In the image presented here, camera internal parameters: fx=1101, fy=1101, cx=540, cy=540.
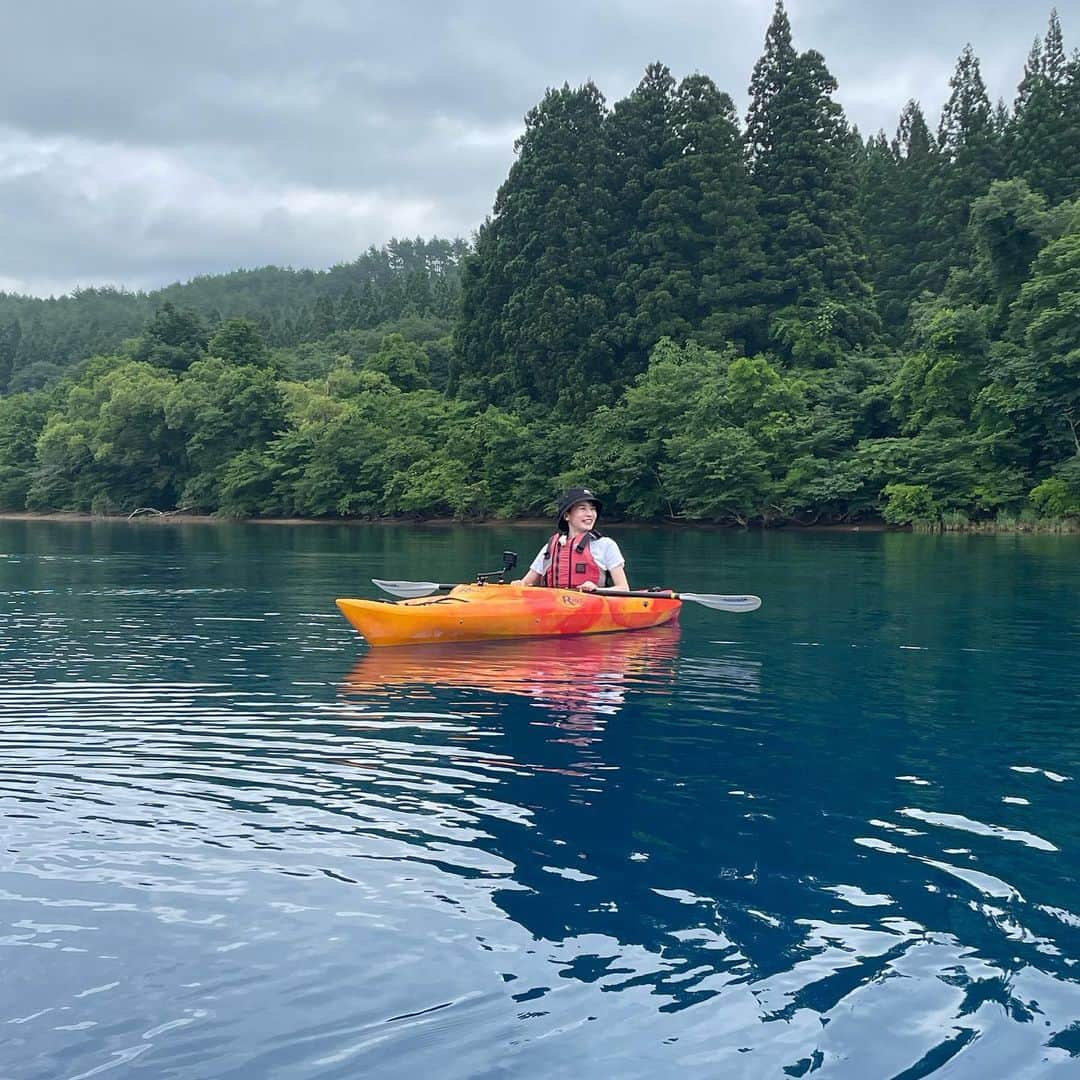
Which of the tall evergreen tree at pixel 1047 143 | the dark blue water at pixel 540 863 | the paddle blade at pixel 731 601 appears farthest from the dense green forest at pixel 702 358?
the dark blue water at pixel 540 863

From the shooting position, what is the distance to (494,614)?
11242 millimetres

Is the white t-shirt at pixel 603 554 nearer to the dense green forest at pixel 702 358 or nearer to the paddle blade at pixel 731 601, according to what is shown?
the paddle blade at pixel 731 601

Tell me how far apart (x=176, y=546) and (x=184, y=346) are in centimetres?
3754

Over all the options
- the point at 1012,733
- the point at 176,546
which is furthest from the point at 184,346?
the point at 1012,733

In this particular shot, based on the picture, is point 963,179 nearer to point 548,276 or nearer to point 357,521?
point 548,276

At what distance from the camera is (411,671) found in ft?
32.0

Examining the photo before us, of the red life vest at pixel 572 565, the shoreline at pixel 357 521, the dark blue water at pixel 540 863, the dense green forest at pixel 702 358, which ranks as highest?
the dense green forest at pixel 702 358

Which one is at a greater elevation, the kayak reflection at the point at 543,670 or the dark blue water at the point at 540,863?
the kayak reflection at the point at 543,670

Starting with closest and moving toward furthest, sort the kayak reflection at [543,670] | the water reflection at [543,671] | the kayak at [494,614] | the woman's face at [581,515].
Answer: the water reflection at [543,671] < the kayak reflection at [543,670] < the kayak at [494,614] < the woman's face at [581,515]

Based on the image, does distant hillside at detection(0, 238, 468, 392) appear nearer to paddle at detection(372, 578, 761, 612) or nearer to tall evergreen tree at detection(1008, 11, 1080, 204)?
tall evergreen tree at detection(1008, 11, 1080, 204)

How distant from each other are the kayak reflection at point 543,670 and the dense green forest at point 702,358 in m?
23.6

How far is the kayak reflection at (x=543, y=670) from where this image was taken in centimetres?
865

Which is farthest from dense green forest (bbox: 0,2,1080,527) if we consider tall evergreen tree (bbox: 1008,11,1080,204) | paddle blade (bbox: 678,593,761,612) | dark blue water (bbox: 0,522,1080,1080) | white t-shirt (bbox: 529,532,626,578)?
dark blue water (bbox: 0,522,1080,1080)

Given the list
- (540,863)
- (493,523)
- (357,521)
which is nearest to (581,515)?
(540,863)
